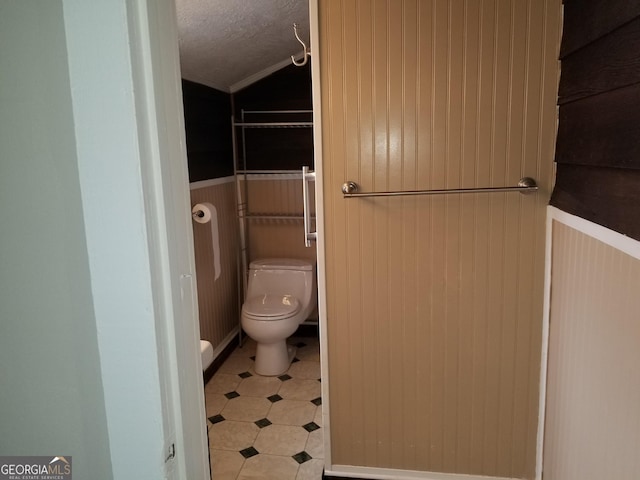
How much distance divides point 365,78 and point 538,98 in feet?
2.05

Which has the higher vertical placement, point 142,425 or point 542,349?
point 142,425

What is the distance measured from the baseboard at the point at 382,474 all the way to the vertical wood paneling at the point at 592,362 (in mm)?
400

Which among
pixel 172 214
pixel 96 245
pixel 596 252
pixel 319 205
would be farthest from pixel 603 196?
pixel 96 245

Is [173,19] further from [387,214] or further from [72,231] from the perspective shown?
[387,214]

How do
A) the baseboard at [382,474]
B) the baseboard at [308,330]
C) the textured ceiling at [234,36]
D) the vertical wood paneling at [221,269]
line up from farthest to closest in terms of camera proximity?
the baseboard at [308,330], the vertical wood paneling at [221,269], the textured ceiling at [234,36], the baseboard at [382,474]

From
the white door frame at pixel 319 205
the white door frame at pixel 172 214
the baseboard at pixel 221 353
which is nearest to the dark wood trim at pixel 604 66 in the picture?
the white door frame at pixel 319 205

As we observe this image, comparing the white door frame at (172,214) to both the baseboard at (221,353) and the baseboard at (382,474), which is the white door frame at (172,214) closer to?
the baseboard at (382,474)

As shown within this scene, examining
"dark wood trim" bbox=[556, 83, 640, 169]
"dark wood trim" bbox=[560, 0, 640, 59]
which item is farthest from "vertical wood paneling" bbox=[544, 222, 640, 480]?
"dark wood trim" bbox=[560, 0, 640, 59]

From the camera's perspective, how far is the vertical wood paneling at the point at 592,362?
1.15m

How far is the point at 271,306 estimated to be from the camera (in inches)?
127

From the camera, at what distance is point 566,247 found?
63.3 inches

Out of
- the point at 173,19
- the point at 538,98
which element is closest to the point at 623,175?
the point at 538,98

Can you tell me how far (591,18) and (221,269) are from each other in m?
2.68

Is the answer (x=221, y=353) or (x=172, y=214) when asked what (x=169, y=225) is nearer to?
(x=172, y=214)
